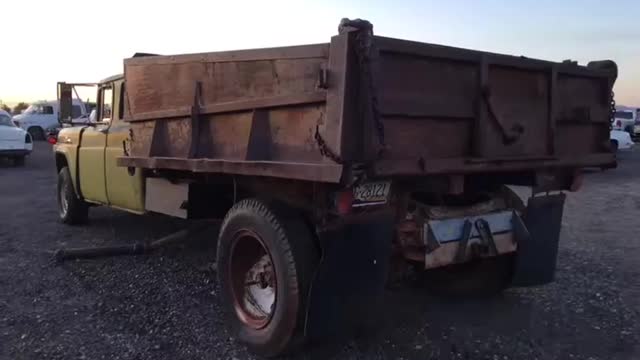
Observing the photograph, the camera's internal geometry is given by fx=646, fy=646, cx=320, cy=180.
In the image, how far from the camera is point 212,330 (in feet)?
16.3

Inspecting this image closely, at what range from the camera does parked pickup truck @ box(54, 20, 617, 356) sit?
3.87 metres

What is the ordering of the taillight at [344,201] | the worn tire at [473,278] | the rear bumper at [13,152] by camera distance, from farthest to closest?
→ the rear bumper at [13,152] < the worn tire at [473,278] < the taillight at [344,201]

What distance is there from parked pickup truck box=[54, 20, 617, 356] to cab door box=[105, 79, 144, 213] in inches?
42.2

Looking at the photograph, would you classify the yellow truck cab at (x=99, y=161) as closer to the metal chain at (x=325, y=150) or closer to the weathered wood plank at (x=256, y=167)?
the weathered wood plank at (x=256, y=167)

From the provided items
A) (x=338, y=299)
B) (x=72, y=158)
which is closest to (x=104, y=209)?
(x=72, y=158)

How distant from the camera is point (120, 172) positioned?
7156mm

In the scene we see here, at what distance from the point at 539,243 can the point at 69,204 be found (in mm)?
6624

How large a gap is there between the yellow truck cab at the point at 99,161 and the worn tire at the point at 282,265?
2604 millimetres

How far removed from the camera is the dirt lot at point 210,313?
14.9ft

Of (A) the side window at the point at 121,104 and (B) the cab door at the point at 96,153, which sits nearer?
(A) the side window at the point at 121,104

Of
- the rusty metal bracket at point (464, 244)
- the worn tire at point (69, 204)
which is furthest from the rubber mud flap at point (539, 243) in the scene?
the worn tire at point (69, 204)

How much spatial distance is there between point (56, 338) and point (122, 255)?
2441mm

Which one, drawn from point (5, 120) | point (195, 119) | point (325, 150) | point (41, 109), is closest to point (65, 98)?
point (195, 119)

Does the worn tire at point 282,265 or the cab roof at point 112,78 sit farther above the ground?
the cab roof at point 112,78
